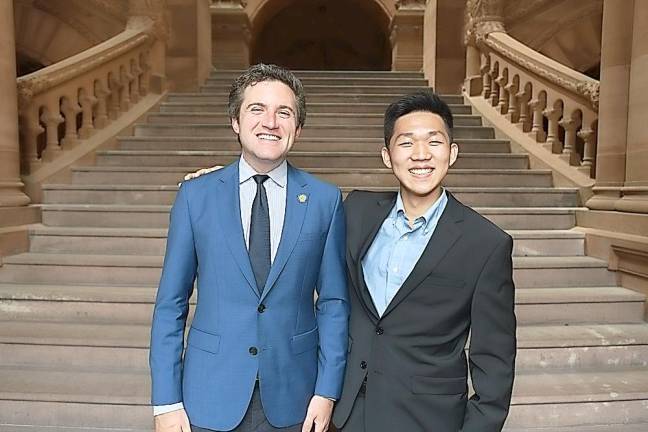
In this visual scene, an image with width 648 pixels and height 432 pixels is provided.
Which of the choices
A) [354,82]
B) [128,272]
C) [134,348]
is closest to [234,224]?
[134,348]

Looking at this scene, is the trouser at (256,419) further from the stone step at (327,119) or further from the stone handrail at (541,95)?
the stone step at (327,119)

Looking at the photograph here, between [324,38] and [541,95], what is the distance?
13768mm

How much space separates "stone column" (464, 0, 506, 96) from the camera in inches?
236

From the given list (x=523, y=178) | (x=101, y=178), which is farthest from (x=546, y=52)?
(x=101, y=178)

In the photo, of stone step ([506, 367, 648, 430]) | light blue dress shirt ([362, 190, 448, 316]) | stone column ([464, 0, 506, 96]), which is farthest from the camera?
stone column ([464, 0, 506, 96])

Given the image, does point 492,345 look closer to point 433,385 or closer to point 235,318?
point 433,385

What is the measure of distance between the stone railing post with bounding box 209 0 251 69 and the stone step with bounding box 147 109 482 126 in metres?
4.44

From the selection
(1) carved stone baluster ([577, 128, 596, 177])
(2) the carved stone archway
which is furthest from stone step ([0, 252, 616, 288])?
(2) the carved stone archway

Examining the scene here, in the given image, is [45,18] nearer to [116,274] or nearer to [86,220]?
[86,220]

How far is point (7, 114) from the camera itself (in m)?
3.73

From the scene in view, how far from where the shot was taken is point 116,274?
3.54 metres

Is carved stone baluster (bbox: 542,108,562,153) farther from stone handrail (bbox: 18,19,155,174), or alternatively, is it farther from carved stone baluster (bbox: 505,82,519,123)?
stone handrail (bbox: 18,19,155,174)

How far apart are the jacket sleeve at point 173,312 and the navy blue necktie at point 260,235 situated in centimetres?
17

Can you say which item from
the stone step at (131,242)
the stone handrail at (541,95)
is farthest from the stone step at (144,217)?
the stone handrail at (541,95)
